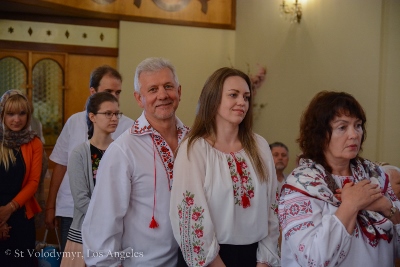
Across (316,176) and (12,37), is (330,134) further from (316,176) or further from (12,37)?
(12,37)

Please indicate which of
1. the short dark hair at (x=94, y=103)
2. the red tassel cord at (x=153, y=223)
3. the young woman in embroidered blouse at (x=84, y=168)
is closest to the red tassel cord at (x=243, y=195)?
the red tassel cord at (x=153, y=223)

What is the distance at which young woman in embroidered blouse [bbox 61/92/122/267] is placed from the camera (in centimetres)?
269

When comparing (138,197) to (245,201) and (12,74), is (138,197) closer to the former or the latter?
(245,201)

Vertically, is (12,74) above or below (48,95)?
above

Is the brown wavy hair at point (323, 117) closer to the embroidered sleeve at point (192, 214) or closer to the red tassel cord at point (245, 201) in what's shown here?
the red tassel cord at point (245, 201)

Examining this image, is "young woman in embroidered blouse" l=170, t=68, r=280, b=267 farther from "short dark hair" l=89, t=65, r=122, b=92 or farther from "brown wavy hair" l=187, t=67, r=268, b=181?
"short dark hair" l=89, t=65, r=122, b=92

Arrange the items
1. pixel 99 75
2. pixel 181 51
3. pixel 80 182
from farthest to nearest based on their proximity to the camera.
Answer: pixel 181 51, pixel 99 75, pixel 80 182

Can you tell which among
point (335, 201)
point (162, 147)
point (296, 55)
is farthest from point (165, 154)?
point (296, 55)

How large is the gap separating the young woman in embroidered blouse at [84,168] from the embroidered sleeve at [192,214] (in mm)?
869

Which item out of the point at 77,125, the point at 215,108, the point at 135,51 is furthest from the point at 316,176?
the point at 135,51

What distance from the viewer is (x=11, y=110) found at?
10.9 feet

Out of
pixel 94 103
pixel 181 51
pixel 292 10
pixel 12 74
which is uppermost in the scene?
pixel 292 10

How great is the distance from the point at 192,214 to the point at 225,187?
0.16 m

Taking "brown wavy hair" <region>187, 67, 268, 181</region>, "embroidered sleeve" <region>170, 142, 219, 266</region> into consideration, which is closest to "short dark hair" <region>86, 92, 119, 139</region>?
"brown wavy hair" <region>187, 67, 268, 181</region>
